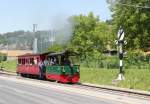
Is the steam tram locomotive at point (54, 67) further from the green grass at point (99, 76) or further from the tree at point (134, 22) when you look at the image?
the tree at point (134, 22)

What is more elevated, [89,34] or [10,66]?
[89,34]

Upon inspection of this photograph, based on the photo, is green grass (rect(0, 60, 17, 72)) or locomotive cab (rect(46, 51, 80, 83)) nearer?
locomotive cab (rect(46, 51, 80, 83))

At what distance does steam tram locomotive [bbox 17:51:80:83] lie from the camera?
123ft

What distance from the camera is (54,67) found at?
3875 cm

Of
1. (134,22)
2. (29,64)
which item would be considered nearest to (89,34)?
(134,22)

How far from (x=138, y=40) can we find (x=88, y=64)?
1207 centimetres

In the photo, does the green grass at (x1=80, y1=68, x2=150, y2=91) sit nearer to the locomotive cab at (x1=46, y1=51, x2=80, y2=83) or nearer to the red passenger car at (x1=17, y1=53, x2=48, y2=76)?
the locomotive cab at (x1=46, y1=51, x2=80, y2=83)

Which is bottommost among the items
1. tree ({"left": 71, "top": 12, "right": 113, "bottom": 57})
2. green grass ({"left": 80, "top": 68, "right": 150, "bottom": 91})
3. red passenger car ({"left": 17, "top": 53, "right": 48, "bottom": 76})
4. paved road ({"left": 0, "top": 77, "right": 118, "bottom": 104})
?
paved road ({"left": 0, "top": 77, "right": 118, "bottom": 104})

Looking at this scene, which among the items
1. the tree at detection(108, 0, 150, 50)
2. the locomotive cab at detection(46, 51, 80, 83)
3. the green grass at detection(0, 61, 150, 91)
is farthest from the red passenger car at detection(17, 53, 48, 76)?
the tree at detection(108, 0, 150, 50)

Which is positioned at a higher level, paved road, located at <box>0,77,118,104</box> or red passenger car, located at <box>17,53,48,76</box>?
red passenger car, located at <box>17,53,48,76</box>

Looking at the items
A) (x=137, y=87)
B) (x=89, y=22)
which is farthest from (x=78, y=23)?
(x=137, y=87)

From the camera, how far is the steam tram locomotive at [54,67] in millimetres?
37344

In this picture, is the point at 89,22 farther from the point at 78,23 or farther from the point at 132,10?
the point at 132,10

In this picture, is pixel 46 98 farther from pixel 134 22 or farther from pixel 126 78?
pixel 134 22
